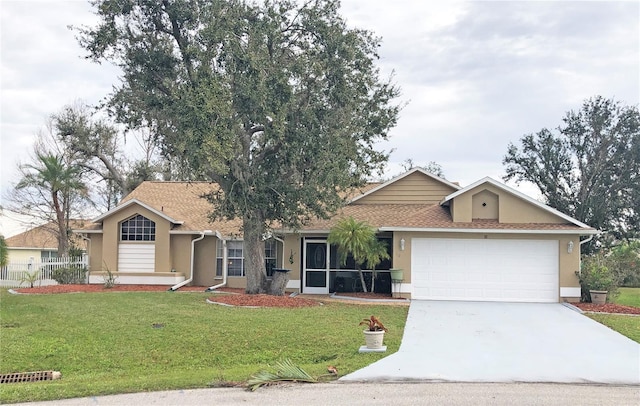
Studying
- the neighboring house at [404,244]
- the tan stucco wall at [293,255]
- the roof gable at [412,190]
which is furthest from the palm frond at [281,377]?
the roof gable at [412,190]

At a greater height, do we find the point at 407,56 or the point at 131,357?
the point at 407,56

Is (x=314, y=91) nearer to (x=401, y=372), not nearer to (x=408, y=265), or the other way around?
(x=408, y=265)

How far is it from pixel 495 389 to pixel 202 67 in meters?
12.1

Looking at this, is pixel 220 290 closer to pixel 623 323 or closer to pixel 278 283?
pixel 278 283

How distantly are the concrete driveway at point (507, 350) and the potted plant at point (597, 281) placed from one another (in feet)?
7.85

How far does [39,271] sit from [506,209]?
17958mm

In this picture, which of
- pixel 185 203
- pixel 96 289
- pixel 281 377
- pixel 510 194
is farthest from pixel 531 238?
pixel 96 289

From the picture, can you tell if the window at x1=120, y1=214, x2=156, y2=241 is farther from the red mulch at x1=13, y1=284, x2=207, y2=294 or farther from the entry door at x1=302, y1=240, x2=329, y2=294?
the entry door at x1=302, y1=240, x2=329, y2=294

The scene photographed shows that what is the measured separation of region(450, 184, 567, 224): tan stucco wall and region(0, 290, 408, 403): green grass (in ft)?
15.9

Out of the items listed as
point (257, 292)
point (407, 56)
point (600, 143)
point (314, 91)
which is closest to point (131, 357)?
point (257, 292)

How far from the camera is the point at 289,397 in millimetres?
8344

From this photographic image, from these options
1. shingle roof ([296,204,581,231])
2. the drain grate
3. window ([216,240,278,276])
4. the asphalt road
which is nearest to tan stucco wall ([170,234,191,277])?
window ([216,240,278,276])

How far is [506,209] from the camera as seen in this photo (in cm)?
1991

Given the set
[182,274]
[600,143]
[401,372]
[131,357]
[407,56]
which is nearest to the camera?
[401,372]
